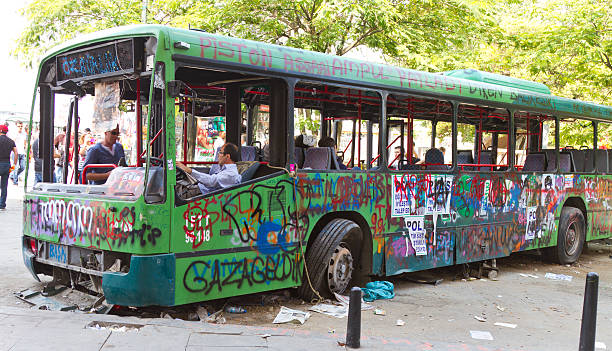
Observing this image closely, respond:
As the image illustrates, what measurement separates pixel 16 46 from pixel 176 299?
13.9 metres

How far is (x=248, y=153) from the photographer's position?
25.7 feet

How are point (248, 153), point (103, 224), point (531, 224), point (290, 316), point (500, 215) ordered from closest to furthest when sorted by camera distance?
point (103, 224), point (290, 316), point (248, 153), point (500, 215), point (531, 224)

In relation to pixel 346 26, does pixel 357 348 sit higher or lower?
lower

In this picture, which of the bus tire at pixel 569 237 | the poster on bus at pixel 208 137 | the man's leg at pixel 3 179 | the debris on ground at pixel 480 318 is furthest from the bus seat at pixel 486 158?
the man's leg at pixel 3 179

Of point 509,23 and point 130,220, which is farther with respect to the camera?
point 509,23

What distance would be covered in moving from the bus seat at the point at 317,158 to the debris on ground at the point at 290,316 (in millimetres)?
1675

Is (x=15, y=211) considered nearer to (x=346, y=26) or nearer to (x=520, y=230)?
(x=346, y=26)

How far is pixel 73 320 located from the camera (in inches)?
224

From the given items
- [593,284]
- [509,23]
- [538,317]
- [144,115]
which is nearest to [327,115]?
[144,115]

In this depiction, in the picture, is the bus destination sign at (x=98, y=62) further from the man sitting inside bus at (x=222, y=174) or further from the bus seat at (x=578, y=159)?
the bus seat at (x=578, y=159)

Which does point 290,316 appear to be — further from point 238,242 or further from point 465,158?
point 465,158

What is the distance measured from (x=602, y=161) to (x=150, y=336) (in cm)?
1027

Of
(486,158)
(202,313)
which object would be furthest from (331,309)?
(486,158)

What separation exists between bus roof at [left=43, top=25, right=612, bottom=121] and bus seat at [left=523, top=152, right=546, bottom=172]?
795mm
